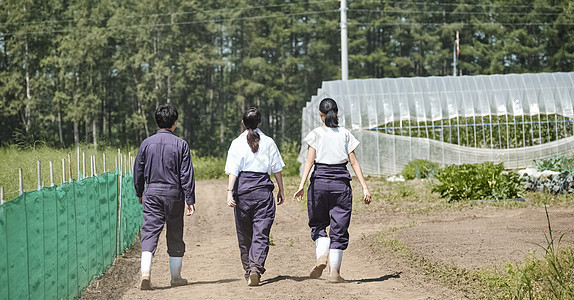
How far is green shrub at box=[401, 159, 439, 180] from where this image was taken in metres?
22.0

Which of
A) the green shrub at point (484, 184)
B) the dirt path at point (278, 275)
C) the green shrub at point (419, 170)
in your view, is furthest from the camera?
the green shrub at point (419, 170)

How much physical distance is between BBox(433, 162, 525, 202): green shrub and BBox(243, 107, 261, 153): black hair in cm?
867

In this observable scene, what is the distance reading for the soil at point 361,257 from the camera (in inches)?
289

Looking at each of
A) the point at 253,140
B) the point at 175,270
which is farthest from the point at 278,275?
the point at 253,140

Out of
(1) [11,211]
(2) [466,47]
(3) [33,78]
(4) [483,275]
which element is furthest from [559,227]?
(2) [466,47]

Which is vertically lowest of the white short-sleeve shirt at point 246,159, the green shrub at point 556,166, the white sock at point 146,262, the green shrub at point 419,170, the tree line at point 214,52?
the green shrub at point 419,170

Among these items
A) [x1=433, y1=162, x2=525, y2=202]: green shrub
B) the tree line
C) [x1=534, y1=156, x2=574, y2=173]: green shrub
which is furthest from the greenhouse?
the tree line

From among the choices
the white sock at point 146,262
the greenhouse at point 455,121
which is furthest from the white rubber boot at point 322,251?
the greenhouse at point 455,121

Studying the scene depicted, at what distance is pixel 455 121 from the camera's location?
26.2m

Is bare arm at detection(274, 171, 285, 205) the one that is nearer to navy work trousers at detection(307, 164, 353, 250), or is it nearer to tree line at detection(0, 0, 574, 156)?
navy work trousers at detection(307, 164, 353, 250)

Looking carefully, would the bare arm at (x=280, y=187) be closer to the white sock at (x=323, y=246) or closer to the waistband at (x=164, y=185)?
the white sock at (x=323, y=246)

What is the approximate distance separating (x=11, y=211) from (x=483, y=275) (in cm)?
436

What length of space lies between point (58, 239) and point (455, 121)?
2128cm

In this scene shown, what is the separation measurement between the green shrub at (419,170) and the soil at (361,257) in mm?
7723
